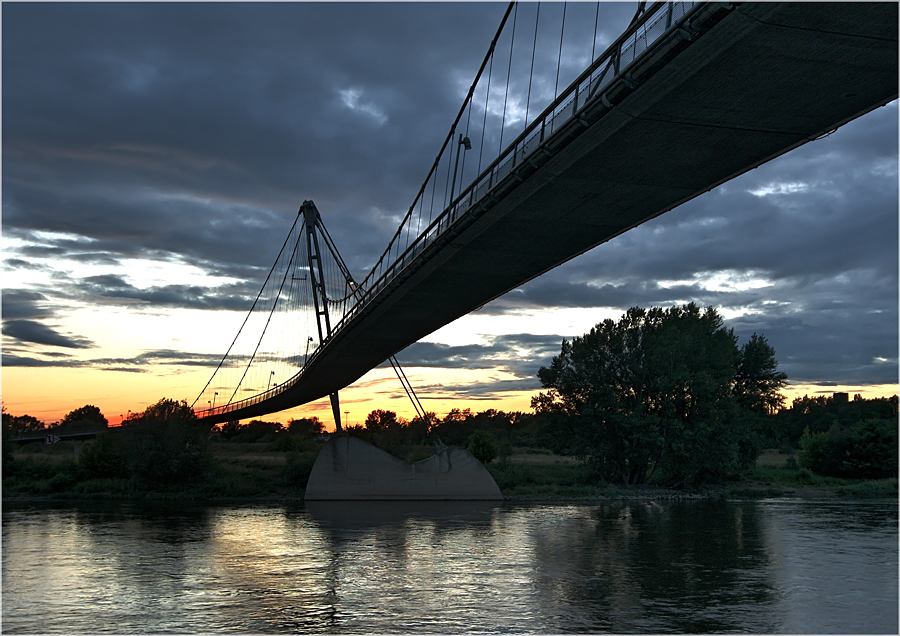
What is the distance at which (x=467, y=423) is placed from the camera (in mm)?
107312

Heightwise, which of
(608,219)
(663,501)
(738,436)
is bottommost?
(663,501)

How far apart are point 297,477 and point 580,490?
1674cm

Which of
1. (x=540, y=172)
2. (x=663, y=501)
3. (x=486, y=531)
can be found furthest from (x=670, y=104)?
(x=663, y=501)

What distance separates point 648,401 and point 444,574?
103ft

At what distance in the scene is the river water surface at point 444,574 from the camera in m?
13.4

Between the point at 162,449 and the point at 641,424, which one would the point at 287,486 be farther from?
the point at 641,424

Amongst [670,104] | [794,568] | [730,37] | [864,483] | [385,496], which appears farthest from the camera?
[864,483]

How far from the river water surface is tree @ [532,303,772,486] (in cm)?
1220

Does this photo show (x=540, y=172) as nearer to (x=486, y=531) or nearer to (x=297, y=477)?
(x=486, y=531)

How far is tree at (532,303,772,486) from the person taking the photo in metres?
44.2

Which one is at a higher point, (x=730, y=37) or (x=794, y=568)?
(x=730, y=37)

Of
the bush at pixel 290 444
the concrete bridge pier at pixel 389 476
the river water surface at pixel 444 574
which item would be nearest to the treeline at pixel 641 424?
the concrete bridge pier at pixel 389 476

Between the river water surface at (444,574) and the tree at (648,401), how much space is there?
12200 millimetres

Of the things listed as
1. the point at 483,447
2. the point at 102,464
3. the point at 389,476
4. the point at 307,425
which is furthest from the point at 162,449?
the point at 307,425
